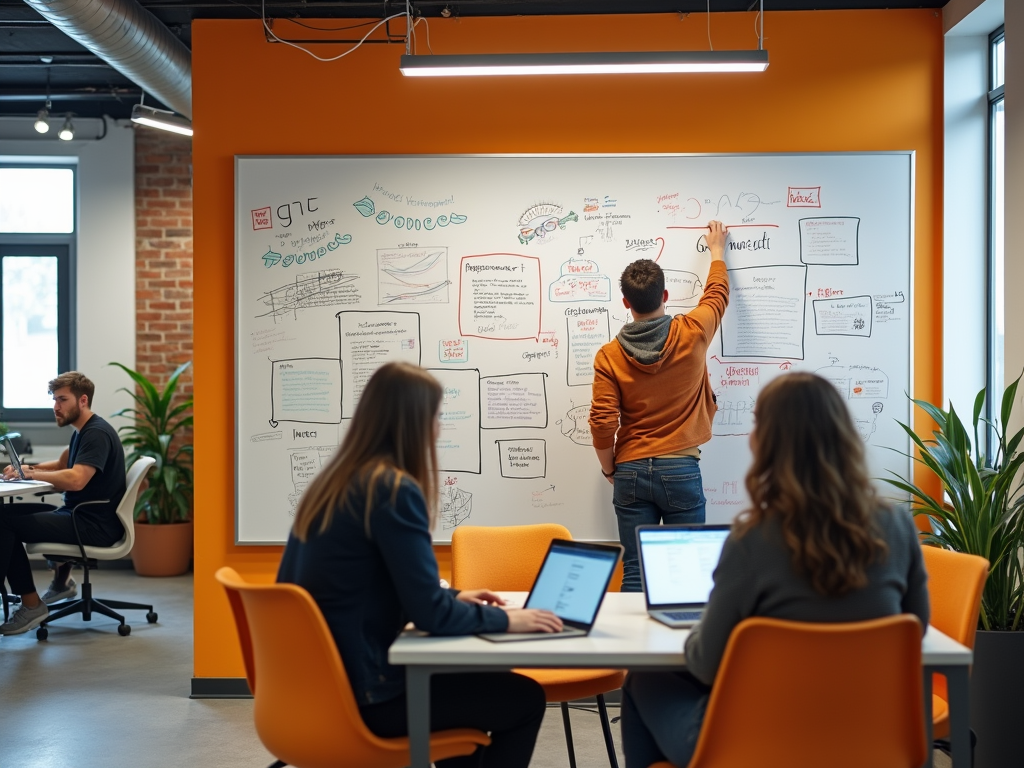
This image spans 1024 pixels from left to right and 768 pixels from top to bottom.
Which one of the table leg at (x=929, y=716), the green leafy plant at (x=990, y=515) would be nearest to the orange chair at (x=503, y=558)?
the table leg at (x=929, y=716)

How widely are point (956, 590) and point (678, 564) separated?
31.9 inches

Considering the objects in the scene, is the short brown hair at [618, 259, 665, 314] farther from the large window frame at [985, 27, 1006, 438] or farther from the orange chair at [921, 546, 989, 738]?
the large window frame at [985, 27, 1006, 438]

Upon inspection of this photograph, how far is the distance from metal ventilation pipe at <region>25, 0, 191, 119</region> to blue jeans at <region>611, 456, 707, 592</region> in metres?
2.92

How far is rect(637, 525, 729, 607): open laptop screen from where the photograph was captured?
2400 millimetres

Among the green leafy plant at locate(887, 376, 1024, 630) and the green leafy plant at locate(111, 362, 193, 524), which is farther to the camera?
the green leafy plant at locate(111, 362, 193, 524)

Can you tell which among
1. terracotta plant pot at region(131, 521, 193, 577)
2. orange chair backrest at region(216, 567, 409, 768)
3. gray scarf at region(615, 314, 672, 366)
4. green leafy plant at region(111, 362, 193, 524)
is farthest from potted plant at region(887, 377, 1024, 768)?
terracotta plant pot at region(131, 521, 193, 577)

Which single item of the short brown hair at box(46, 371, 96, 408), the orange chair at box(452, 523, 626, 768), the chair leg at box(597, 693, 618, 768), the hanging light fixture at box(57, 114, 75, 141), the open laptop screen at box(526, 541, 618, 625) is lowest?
the chair leg at box(597, 693, 618, 768)

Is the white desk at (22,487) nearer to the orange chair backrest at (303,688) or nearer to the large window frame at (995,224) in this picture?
the orange chair backrest at (303,688)

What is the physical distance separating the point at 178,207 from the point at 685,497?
202 inches

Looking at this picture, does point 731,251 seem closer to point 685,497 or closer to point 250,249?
point 685,497

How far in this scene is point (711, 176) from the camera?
417 cm

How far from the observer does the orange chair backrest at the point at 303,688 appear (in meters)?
2.15

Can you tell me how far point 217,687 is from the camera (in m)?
4.27

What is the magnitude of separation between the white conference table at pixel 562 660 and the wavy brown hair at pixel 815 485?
34 cm
